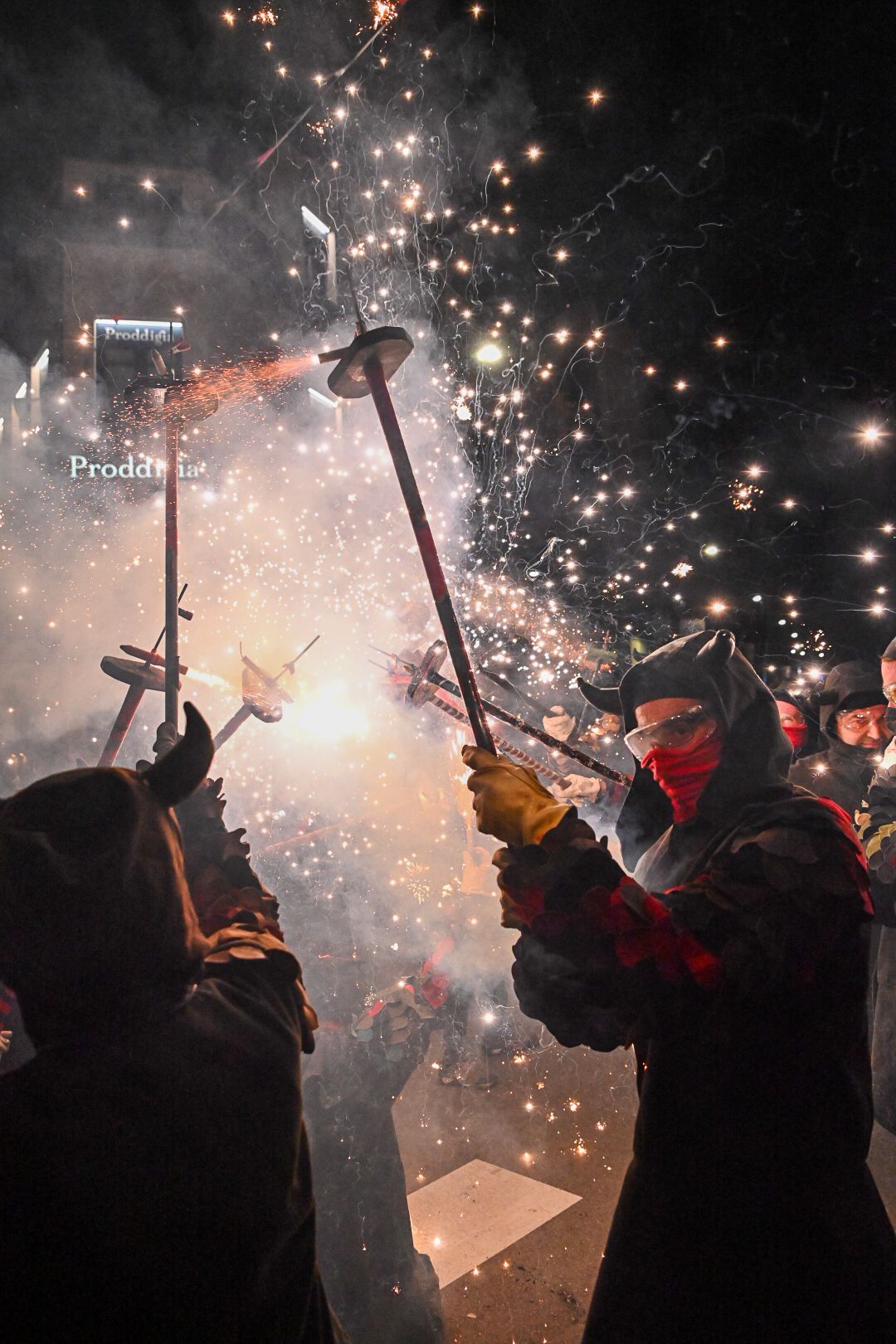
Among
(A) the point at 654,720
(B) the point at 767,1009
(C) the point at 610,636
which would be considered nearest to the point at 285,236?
(C) the point at 610,636

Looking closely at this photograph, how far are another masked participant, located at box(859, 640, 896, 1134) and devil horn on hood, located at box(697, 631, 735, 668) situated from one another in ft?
8.34

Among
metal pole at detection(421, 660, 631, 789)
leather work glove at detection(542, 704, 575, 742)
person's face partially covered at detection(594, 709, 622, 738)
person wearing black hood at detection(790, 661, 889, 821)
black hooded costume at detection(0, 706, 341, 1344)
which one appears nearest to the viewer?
black hooded costume at detection(0, 706, 341, 1344)

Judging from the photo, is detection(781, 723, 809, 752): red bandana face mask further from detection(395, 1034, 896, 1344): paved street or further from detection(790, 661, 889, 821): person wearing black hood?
detection(395, 1034, 896, 1344): paved street

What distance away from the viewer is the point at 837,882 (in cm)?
184

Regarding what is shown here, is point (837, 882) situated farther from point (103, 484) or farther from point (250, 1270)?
point (103, 484)

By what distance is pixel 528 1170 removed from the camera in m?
4.92

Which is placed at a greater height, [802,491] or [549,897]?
[802,491]

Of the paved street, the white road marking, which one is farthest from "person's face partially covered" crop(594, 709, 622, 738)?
the white road marking

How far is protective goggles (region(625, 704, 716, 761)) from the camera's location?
7.79ft

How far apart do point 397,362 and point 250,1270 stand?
9.01 ft

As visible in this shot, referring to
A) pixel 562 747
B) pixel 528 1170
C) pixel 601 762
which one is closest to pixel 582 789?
pixel 601 762

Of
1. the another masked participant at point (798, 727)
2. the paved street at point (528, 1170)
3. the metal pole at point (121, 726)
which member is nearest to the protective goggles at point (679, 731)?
the metal pole at point (121, 726)

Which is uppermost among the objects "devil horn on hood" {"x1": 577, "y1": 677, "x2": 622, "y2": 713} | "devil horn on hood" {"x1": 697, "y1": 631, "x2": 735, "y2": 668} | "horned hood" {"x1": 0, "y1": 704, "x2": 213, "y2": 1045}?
"devil horn on hood" {"x1": 577, "y1": 677, "x2": 622, "y2": 713}

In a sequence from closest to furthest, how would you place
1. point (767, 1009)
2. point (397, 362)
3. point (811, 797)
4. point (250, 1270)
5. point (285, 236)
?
point (250, 1270)
point (767, 1009)
point (811, 797)
point (397, 362)
point (285, 236)
